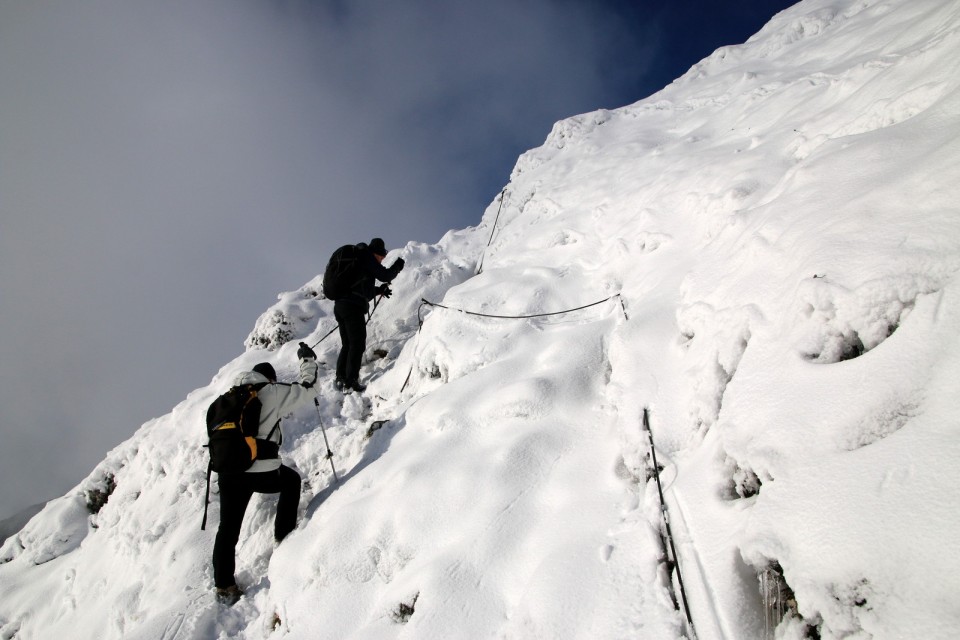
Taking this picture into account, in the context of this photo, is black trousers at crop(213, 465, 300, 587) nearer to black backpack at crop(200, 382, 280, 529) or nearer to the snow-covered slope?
black backpack at crop(200, 382, 280, 529)

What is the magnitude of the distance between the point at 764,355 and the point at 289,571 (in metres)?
5.04

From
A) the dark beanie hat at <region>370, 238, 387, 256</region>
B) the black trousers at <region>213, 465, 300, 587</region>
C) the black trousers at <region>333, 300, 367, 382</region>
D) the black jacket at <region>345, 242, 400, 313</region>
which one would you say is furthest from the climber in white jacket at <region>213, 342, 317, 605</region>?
the dark beanie hat at <region>370, 238, 387, 256</region>

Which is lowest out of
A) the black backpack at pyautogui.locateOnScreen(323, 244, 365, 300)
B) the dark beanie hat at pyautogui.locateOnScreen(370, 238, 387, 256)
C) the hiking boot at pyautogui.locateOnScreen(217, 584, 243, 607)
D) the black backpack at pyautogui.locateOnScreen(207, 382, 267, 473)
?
the hiking boot at pyautogui.locateOnScreen(217, 584, 243, 607)

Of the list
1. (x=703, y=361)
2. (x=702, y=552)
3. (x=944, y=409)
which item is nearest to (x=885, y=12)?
(x=703, y=361)

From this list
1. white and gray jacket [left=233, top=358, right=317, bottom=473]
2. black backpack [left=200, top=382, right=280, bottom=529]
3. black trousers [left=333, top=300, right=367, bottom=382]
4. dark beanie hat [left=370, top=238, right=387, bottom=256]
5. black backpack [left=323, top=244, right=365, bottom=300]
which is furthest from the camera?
dark beanie hat [left=370, top=238, right=387, bottom=256]

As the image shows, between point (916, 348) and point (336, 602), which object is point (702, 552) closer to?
point (916, 348)

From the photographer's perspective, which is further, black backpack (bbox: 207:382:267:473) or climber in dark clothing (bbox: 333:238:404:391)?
climber in dark clothing (bbox: 333:238:404:391)

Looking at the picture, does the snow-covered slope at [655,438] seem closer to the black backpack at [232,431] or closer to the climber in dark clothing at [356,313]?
the climber in dark clothing at [356,313]

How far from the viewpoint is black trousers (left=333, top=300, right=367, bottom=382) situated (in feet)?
24.9

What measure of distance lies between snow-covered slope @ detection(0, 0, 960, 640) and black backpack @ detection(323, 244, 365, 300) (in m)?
1.58

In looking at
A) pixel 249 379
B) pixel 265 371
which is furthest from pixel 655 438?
pixel 265 371

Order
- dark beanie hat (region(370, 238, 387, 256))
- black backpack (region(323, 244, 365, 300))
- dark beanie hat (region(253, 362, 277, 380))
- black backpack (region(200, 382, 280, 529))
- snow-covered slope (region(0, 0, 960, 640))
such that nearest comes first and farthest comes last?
snow-covered slope (region(0, 0, 960, 640)) → black backpack (region(200, 382, 280, 529)) → dark beanie hat (region(253, 362, 277, 380)) → black backpack (region(323, 244, 365, 300)) → dark beanie hat (region(370, 238, 387, 256))

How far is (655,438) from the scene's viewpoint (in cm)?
411

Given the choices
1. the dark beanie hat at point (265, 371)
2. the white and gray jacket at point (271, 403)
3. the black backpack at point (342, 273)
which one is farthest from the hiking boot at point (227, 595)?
the black backpack at point (342, 273)
